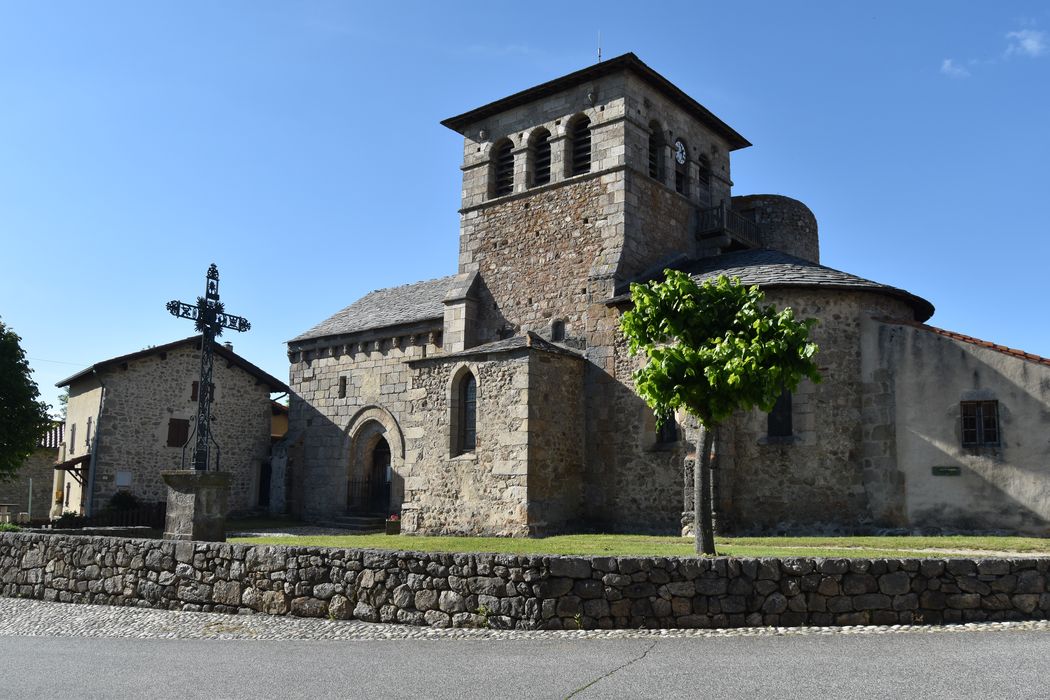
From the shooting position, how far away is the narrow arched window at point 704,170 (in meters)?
25.8

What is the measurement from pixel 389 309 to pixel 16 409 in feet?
39.3

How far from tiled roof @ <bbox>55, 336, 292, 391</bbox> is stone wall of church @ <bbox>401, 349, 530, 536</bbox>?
10.5 meters

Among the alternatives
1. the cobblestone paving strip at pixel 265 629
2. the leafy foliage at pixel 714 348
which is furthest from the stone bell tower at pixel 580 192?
the cobblestone paving strip at pixel 265 629

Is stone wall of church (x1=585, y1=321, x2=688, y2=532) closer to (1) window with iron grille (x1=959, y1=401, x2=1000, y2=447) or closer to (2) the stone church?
(2) the stone church

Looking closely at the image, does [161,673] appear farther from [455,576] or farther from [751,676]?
[751,676]

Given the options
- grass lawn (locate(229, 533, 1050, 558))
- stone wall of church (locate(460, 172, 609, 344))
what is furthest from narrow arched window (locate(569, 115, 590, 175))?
grass lawn (locate(229, 533, 1050, 558))

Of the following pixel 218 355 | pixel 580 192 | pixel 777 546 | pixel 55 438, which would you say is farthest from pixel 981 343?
pixel 55 438

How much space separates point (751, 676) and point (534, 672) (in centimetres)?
183

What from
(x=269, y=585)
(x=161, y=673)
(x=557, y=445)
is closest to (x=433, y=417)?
(x=557, y=445)

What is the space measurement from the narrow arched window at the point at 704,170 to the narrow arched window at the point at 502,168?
5.79m

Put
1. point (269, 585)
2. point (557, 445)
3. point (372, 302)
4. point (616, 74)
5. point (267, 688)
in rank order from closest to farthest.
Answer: point (267, 688)
point (269, 585)
point (557, 445)
point (616, 74)
point (372, 302)

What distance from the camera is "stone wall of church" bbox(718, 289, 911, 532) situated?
58.9ft

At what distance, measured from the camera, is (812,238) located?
26.8m

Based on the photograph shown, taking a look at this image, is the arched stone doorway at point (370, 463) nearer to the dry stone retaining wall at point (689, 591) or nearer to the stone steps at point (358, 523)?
the stone steps at point (358, 523)
